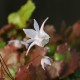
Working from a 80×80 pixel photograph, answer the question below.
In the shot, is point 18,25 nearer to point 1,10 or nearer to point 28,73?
point 28,73

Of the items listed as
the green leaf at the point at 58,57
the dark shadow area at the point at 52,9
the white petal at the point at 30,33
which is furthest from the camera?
the dark shadow area at the point at 52,9

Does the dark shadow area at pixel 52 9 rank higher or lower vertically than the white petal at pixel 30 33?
lower

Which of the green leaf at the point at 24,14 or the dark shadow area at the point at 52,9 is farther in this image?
the dark shadow area at the point at 52,9

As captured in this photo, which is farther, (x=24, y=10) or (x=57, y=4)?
(x=57, y=4)

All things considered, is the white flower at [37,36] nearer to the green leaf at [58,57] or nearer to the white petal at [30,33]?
the white petal at [30,33]

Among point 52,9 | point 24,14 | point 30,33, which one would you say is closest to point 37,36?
point 30,33

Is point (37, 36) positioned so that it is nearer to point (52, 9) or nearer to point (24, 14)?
point (24, 14)

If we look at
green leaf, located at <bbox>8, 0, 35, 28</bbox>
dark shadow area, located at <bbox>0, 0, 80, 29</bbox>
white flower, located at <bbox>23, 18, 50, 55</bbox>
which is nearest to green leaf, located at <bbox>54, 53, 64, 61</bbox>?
white flower, located at <bbox>23, 18, 50, 55</bbox>

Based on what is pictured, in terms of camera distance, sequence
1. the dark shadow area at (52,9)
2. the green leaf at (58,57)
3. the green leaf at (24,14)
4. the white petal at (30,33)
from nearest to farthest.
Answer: the white petal at (30,33), the green leaf at (58,57), the green leaf at (24,14), the dark shadow area at (52,9)

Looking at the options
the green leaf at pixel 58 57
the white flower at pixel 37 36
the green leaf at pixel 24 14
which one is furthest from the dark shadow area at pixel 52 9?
the white flower at pixel 37 36

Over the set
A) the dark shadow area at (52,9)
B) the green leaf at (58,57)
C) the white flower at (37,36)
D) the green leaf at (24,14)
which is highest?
the white flower at (37,36)

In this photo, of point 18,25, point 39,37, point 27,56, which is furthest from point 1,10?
point 39,37
